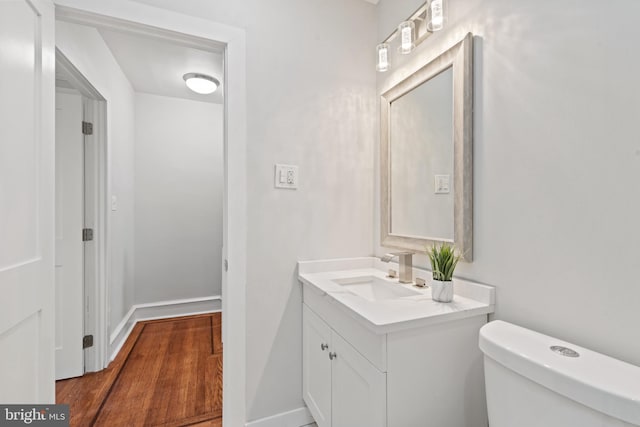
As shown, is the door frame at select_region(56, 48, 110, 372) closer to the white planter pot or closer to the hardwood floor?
the hardwood floor

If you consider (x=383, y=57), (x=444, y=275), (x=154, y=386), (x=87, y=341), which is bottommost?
(x=154, y=386)

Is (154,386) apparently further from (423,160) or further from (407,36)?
(407,36)

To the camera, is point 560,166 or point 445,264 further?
point 445,264

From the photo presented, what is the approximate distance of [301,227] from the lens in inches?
59.7

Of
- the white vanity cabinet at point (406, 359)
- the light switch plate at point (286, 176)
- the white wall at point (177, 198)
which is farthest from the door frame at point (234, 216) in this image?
the white wall at point (177, 198)

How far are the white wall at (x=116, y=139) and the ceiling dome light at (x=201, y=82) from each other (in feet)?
1.73

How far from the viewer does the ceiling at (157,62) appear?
2.04m

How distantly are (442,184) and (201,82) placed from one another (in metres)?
2.30

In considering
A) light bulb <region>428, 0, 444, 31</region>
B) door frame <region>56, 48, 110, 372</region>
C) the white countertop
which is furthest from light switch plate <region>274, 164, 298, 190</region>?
door frame <region>56, 48, 110, 372</region>

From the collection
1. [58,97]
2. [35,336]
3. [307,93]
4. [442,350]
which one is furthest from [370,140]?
[58,97]

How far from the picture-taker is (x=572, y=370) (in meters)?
0.63

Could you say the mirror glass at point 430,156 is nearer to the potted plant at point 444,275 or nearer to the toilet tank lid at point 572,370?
the potted plant at point 444,275

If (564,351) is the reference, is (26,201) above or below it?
above

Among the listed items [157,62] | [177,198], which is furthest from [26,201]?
[177,198]
